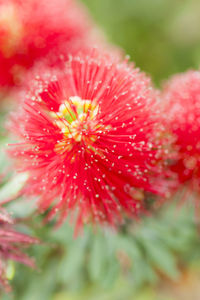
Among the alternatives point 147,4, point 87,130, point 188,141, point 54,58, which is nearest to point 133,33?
point 147,4

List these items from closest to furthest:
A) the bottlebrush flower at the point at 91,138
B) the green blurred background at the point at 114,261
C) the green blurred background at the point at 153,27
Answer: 1. the bottlebrush flower at the point at 91,138
2. the green blurred background at the point at 114,261
3. the green blurred background at the point at 153,27

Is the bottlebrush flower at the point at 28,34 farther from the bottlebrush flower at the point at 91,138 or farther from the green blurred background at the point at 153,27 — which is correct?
the green blurred background at the point at 153,27

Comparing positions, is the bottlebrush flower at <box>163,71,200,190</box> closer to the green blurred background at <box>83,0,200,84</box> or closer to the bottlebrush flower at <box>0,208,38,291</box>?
the bottlebrush flower at <box>0,208,38,291</box>

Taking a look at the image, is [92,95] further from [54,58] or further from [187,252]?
[187,252]

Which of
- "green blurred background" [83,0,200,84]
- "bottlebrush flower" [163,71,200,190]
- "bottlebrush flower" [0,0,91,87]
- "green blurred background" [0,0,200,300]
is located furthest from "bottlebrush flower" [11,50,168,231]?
"green blurred background" [83,0,200,84]

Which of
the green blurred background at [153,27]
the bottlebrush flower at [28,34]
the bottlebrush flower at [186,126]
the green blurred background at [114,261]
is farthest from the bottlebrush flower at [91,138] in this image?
the green blurred background at [153,27]
